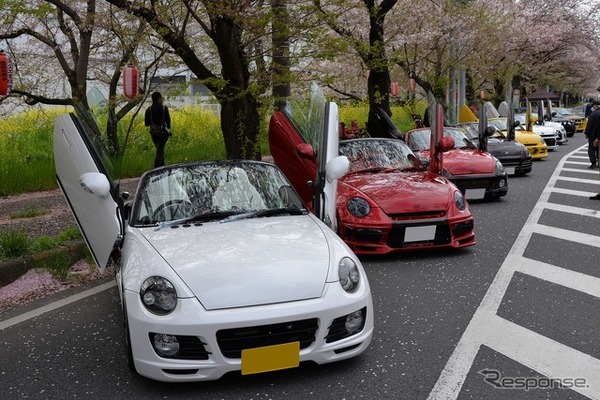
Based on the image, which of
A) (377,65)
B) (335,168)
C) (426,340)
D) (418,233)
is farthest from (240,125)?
(426,340)

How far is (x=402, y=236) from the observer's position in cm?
623

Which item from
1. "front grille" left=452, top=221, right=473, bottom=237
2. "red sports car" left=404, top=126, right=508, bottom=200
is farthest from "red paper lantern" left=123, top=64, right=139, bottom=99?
"front grille" left=452, top=221, right=473, bottom=237

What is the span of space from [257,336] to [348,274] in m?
0.68

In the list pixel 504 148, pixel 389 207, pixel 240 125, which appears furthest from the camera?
pixel 504 148

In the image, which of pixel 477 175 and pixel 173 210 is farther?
pixel 477 175

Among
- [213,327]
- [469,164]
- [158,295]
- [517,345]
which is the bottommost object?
[517,345]

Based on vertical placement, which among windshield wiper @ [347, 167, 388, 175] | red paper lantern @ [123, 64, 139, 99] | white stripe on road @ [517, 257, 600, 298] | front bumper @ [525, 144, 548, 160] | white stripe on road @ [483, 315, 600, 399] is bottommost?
front bumper @ [525, 144, 548, 160]

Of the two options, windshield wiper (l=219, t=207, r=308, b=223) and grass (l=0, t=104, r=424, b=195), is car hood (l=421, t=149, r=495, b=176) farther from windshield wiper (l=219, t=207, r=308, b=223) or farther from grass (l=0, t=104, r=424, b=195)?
windshield wiper (l=219, t=207, r=308, b=223)

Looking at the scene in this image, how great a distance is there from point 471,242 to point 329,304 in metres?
3.53

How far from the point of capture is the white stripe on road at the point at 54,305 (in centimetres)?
473

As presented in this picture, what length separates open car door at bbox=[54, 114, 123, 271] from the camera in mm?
4289

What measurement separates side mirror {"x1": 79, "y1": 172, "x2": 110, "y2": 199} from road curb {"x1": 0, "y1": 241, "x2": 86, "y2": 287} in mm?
2038

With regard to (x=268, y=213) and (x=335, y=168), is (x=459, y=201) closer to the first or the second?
(x=335, y=168)

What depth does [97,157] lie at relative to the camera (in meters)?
4.49
